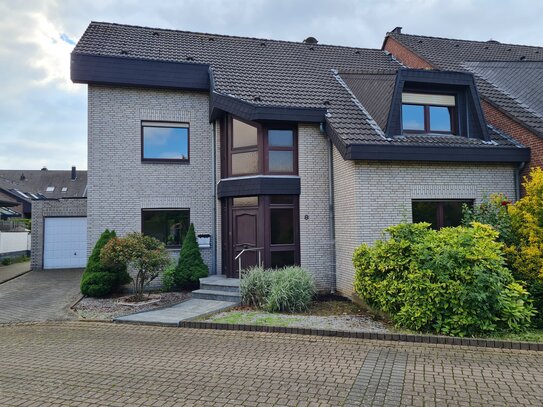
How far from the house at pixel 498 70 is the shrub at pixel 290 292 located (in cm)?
673

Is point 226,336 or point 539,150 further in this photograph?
point 539,150

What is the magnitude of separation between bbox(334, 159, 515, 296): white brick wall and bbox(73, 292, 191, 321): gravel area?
4494mm

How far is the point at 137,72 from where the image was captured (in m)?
11.9

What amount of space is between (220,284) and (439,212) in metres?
A: 6.08

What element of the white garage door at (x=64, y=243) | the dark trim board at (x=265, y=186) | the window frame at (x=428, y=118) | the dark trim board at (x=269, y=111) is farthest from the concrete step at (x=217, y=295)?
the white garage door at (x=64, y=243)

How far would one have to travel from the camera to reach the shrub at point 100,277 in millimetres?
10391

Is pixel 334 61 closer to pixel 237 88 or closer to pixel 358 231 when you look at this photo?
pixel 237 88

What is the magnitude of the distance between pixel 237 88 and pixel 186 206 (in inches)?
155

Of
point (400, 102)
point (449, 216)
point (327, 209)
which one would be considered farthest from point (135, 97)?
point (449, 216)

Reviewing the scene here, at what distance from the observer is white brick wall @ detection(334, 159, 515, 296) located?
962cm

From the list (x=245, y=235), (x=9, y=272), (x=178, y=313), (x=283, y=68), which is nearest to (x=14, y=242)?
(x=9, y=272)

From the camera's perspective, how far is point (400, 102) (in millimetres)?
10531

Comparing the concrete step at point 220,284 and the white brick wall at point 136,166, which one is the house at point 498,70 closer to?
the concrete step at point 220,284

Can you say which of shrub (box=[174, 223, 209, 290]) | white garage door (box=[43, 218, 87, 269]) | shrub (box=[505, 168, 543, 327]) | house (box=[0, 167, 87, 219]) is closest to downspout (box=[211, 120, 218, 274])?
shrub (box=[174, 223, 209, 290])
